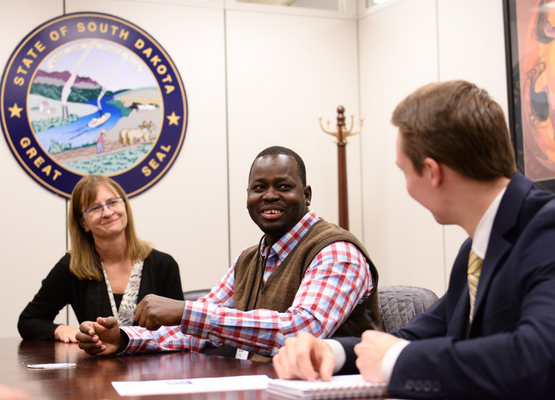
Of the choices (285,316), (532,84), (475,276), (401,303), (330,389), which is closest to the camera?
(330,389)

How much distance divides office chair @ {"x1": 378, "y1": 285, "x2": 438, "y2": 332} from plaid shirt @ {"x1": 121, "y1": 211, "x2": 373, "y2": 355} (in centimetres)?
12

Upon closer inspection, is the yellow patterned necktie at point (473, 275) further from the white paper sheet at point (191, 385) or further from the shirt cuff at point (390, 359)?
the white paper sheet at point (191, 385)

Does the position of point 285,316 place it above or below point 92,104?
below

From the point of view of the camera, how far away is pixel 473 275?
4.00 ft

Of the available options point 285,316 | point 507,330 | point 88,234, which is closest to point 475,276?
point 507,330

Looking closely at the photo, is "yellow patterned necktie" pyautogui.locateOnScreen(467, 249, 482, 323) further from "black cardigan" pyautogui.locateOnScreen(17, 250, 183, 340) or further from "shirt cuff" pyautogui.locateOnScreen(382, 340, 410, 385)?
"black cardigan" pyautogui.locateOnScreen(17, 250, 183, 340)

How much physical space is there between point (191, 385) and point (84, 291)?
184 centimetres

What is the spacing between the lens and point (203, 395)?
1143 mm

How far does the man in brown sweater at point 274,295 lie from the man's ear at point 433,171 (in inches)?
24.4

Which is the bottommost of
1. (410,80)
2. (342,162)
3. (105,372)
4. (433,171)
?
(105,372)

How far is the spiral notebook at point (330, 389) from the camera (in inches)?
40.4

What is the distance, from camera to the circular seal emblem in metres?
4.20

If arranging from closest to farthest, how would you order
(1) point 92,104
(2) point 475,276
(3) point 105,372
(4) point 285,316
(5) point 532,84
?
(2) point 475,276, (3) point 105,372, (4) point 285,316, (5) point 532,84, (1) point 92,104

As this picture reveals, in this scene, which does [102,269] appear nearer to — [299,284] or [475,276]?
[299,284]
